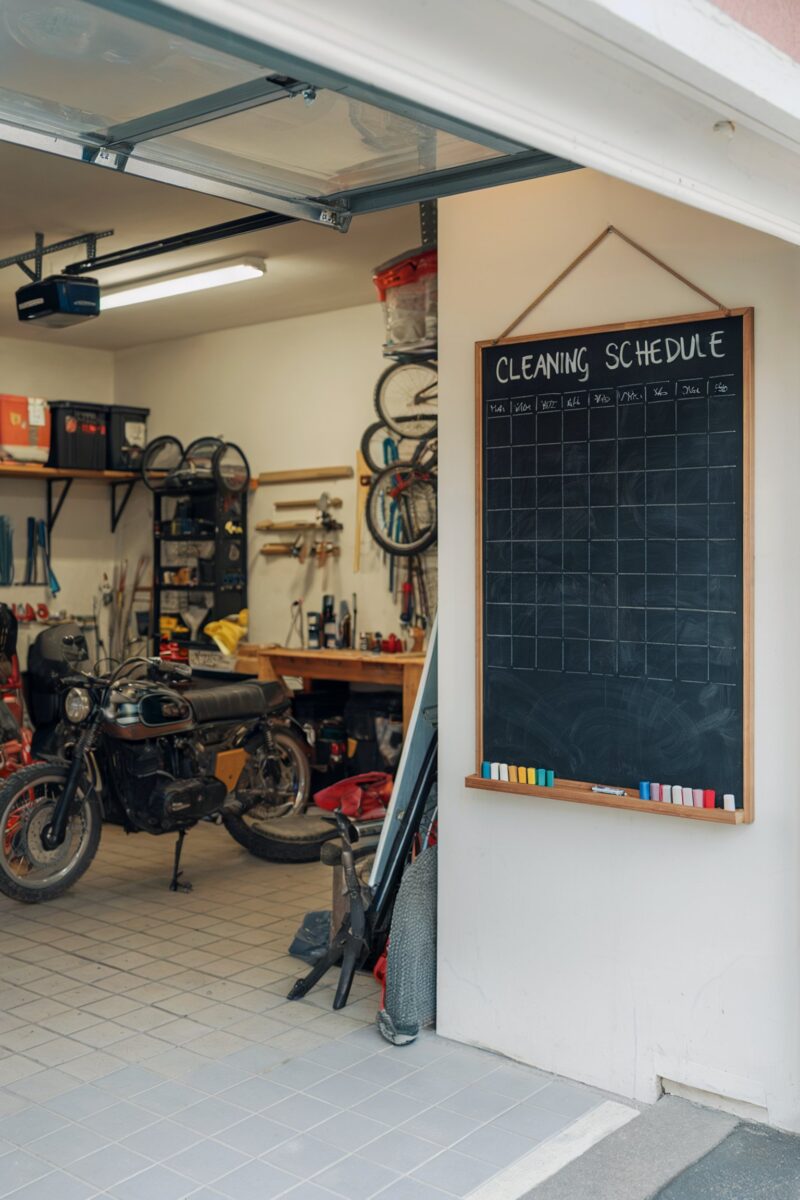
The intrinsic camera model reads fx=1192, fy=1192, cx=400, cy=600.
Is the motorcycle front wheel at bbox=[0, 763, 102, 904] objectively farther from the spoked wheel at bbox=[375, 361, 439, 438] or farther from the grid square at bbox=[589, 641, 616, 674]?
the spoked wheel at bbox=[375, 361, 439, 438]

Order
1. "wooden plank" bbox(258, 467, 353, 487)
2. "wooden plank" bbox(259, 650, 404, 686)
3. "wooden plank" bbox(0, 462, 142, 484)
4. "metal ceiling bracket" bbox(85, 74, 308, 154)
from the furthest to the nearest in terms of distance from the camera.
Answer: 1. "wooden plank" bbox(0, 462, 142, 484)
2. "wooden plank" bbox(258, 467, 353, 487)
3. "wooden plank" bbox(259, 650, 404, 686)
4. "metal ceiling bracket" bbox(85, 74, 308, 154)

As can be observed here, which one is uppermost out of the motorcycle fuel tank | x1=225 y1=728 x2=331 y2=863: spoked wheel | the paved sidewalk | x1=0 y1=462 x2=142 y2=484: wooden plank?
x1=0 y1=462 x2=142 y2=484: wooden plank

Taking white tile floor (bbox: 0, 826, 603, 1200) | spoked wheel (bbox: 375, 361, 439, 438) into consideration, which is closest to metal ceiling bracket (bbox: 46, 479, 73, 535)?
spoked wheel (bbox: 375, 361, 439, 438)

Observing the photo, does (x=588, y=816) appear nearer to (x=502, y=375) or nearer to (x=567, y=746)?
(x=567, y=746)

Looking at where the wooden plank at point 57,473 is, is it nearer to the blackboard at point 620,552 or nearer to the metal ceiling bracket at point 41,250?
the metal ceiling bracket at point 41,250

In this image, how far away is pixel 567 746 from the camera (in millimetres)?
3582

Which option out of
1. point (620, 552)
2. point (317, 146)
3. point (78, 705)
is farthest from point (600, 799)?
point (78, 705)

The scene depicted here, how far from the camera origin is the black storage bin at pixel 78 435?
9.30 meters

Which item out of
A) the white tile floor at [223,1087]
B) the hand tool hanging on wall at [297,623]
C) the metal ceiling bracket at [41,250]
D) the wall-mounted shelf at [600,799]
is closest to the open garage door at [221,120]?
the wall-mounted shelf at [600,799]

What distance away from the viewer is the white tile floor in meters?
3.04

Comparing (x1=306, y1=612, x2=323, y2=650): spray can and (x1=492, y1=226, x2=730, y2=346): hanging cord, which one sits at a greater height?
(x1=492, y1=226, x2=730, y2=346): hanging cord

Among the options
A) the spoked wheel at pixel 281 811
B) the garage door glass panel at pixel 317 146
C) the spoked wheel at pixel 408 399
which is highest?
the spoked wheel at pixel 408 399

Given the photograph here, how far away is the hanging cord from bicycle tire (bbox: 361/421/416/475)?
14.2 ft

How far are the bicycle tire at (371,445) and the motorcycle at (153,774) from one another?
1978mm
